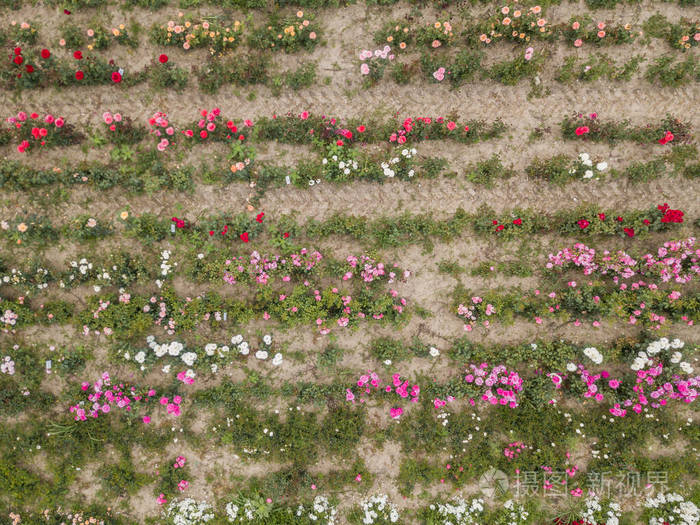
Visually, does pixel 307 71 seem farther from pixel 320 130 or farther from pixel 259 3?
pixel 259 3

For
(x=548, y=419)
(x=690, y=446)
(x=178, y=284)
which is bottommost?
(x=690, y=446)

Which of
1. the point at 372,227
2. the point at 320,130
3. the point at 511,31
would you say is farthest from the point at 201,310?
the point at 511,31

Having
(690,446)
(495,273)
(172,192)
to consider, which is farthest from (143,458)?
(690,446)

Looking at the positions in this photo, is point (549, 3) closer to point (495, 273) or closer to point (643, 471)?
point (495, 273)

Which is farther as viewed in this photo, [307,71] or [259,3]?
[307,71]

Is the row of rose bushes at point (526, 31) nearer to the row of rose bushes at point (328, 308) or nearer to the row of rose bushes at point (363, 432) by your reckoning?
the row of rose bushes at point (328, 308)
